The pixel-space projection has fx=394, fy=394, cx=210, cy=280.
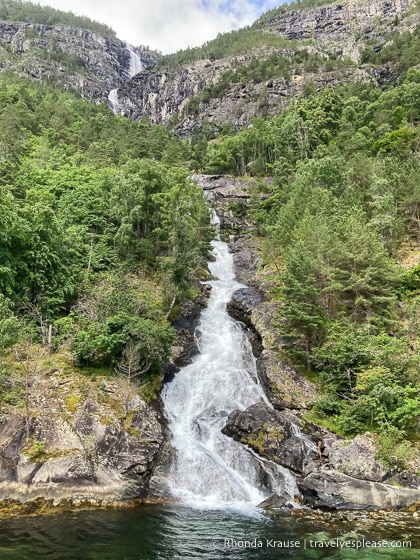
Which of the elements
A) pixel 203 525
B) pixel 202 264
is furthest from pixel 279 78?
pixel 203 525

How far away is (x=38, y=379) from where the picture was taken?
23.3 m

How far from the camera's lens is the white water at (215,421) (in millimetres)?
20891

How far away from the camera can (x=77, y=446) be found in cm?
2041

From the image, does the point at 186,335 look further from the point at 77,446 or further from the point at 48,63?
the point at 48,63

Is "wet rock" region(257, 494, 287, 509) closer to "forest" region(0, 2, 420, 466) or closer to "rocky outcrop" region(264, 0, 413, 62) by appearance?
"forest" region(0, 2, 420, 466)

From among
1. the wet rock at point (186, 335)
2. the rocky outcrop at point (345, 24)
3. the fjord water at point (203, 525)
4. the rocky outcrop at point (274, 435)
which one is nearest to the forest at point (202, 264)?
the wet rock at point (186, 335)

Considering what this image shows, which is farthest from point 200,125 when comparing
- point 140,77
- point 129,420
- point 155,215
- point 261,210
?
point 129,420

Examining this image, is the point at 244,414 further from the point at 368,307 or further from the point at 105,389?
the point at 368,307

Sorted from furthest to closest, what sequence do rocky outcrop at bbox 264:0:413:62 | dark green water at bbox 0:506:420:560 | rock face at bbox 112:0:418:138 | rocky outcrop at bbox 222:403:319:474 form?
rocky outcrop at bbox 264:0:413:62, rock face at bbox 112:0:418:138, rocky outcrop at bbox 222:403:319:474, dark green water at bbox 0:506:420:560

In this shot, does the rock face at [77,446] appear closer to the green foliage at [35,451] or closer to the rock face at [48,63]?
the green foliage at [35,451]

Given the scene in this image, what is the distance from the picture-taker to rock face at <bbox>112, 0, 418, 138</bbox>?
5025 inches

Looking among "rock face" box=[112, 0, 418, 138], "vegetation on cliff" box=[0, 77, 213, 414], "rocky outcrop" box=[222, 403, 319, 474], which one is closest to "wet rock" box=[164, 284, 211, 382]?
"vegetation on cliff" box=[0, 77, 213, 414]

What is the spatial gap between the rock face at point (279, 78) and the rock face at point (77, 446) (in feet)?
383

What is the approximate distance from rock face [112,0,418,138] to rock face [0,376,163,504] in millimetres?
116820
